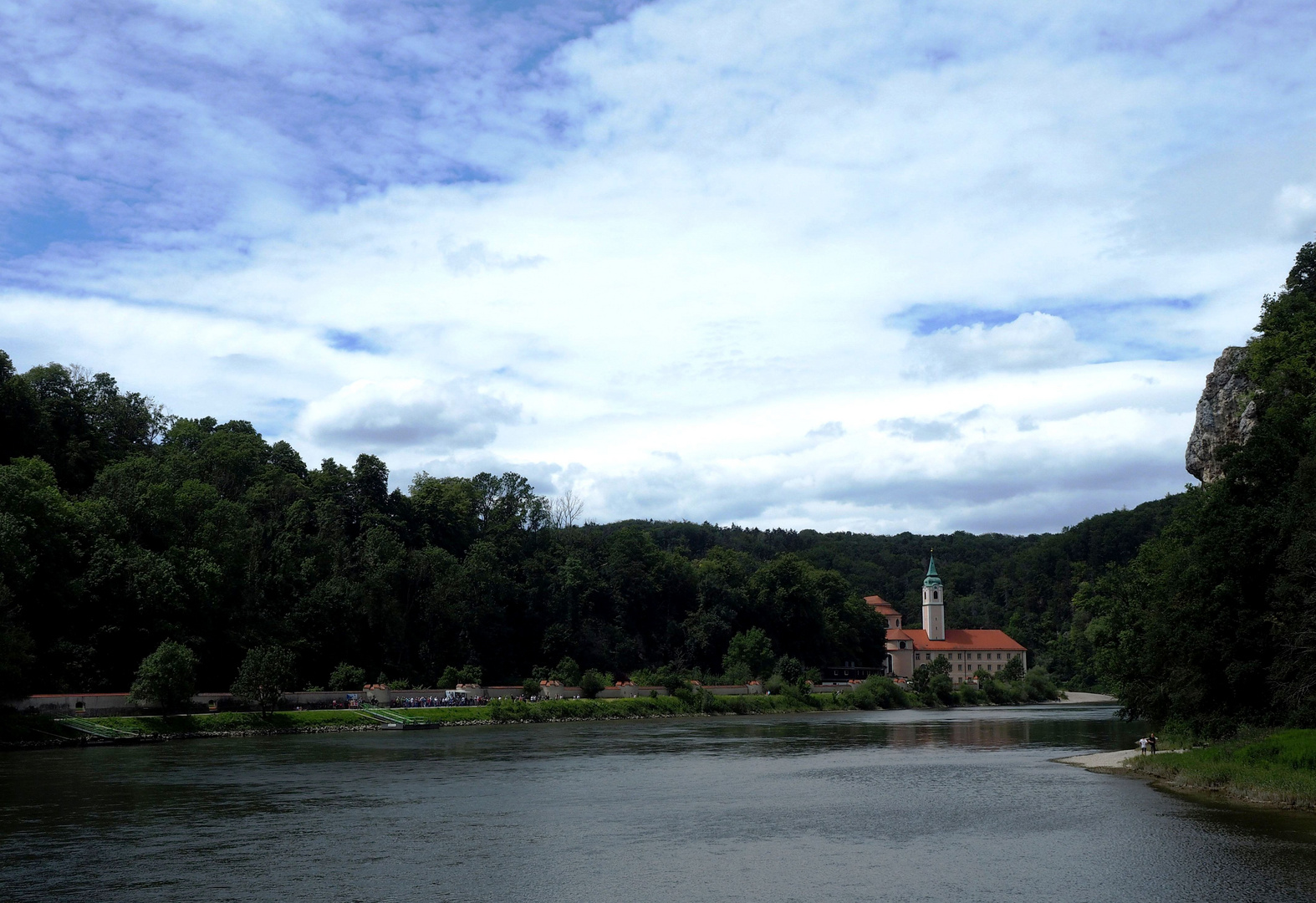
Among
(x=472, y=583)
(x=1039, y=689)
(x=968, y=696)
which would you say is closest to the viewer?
(x=472, y=583)

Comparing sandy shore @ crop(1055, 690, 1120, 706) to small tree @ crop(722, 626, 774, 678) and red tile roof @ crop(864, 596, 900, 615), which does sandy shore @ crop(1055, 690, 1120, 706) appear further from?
small tree @ crop(722, 626, 774, 678)

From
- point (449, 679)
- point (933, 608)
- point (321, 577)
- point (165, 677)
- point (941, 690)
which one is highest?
point (321, 577)

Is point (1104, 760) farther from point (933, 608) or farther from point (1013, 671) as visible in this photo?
point (933, 608)

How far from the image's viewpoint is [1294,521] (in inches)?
1517

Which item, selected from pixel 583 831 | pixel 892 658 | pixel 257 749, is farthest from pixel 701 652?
pixel 583 831

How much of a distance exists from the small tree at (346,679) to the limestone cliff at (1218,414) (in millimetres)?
61843

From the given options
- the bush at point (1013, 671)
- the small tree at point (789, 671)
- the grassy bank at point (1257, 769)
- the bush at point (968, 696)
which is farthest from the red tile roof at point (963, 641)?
the grassy bank at point (1257, 769)

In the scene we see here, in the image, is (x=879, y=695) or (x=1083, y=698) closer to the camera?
(x=879, y=695)

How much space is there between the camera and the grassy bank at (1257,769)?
1262 inches

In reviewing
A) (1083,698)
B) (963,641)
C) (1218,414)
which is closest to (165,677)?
(1218,414)

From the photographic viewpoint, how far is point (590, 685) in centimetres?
10219

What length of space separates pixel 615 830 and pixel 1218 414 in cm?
4274

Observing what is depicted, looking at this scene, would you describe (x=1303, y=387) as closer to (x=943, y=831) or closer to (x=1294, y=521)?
(x=1294, y=521)

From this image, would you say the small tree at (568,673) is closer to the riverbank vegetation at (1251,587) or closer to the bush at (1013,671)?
the riverbank vegetation at (1251,587)
